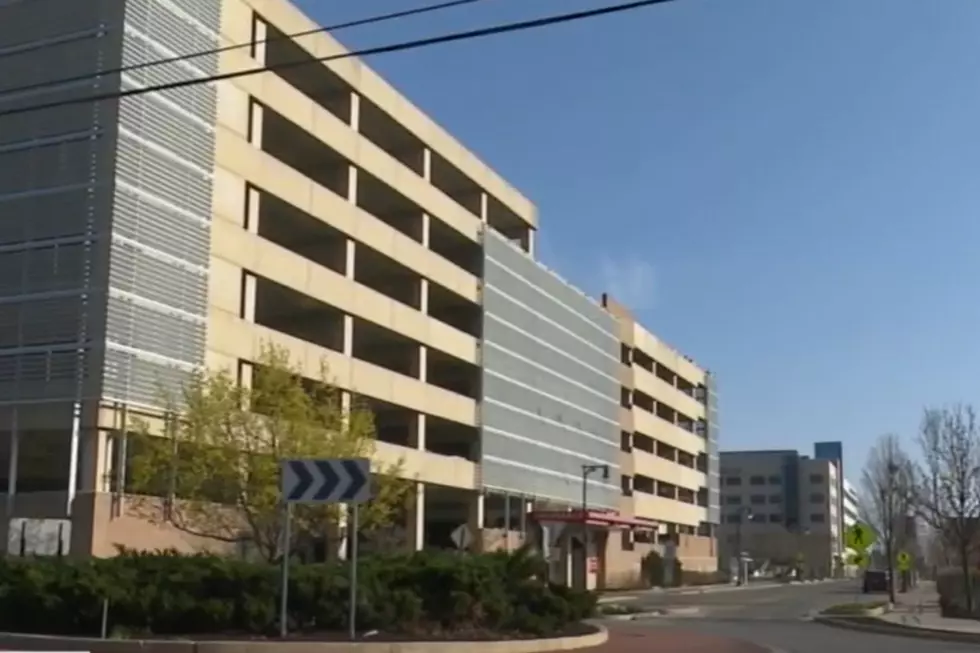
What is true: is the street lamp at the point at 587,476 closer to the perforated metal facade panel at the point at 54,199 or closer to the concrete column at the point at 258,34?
the concrete column at the point at 258,34

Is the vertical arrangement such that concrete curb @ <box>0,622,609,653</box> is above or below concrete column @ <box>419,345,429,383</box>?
below

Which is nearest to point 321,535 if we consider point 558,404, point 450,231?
point 450,231

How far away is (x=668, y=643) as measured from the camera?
26000 mm

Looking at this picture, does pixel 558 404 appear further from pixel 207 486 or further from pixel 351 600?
pixel 351 600

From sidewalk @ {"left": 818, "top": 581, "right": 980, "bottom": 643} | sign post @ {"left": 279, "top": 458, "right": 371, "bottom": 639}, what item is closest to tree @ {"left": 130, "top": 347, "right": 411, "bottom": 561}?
sidewalk @ {"left": 818, "top": 581, "right": 980, "bottom": 643}

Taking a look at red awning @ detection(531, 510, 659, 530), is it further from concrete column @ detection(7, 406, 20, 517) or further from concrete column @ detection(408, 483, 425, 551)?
concrete column @ detection(7, 406, 20, 517)

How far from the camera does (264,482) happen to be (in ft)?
114

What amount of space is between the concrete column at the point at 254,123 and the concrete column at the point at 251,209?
5.42 ft

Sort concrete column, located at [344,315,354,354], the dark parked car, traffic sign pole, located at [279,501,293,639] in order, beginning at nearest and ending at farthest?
1. traffic sign pole, located at [279,501,293,639]
2. concrete column, located at [344,315,354,354]
3. the dark parked car

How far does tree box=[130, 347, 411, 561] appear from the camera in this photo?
3509 centimetres

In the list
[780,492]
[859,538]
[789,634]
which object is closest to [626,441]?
[859,538]

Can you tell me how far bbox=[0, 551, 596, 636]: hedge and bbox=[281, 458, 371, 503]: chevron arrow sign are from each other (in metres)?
2.07

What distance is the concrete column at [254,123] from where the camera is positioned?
156 ft

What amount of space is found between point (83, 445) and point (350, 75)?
67.1ft
